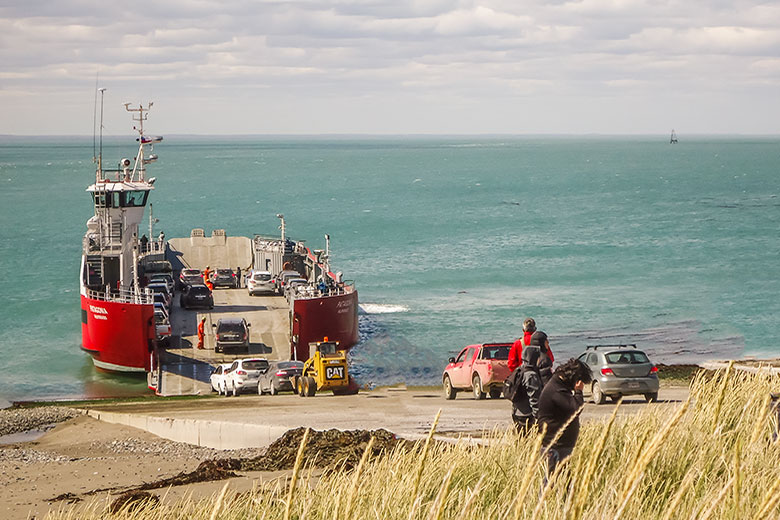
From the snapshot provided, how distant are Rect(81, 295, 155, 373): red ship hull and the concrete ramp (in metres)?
21.2

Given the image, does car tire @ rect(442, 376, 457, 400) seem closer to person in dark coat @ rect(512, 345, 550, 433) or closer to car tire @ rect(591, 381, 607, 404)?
car tire @ rect(591, 381, 607, 404)

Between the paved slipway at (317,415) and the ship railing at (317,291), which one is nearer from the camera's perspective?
the paved slipway at (317,415)

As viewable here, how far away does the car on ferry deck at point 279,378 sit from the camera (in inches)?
1185

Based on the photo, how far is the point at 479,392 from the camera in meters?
23.8

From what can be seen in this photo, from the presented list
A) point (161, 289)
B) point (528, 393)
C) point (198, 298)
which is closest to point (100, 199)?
point (161, 289)

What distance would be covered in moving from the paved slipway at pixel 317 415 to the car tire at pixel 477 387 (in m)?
0.28

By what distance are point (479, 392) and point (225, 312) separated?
23.6 meters

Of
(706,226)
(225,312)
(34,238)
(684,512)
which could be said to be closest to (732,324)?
(225,312)

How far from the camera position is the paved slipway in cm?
→ 1925

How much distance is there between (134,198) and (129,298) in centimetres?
609

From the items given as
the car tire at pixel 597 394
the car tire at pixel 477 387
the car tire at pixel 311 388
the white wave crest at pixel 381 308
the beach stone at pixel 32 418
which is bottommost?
the white wave crest at pixel 381 308

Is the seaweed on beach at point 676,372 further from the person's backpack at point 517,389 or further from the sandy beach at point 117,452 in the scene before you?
the person's backpack at point 517,389

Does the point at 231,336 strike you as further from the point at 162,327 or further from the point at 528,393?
the point at 528,393

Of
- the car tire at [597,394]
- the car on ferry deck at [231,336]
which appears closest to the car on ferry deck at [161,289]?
the car on ferry deck at [231,336]
